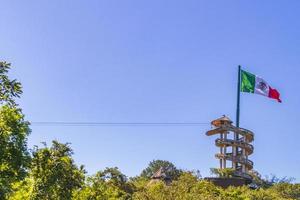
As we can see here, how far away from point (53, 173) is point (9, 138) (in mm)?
5470

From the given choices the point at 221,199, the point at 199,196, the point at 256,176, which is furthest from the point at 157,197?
the point at 256,176

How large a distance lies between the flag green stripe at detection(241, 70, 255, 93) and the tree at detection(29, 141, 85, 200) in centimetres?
5048

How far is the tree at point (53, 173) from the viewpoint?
18797 millimetres

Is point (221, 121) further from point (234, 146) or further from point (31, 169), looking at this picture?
point (31, 169)

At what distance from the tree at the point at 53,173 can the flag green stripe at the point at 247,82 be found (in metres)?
50.5

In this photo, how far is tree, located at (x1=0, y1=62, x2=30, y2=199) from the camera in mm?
13781

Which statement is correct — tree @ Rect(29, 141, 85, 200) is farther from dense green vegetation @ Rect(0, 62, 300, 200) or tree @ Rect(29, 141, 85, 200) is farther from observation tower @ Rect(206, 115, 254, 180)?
observation tower @ Rect(206, 115, 254, 180)

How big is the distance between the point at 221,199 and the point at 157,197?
7.58 metres

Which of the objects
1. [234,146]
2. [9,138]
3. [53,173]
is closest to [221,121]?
[234,146]

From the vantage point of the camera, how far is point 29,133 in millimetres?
14500

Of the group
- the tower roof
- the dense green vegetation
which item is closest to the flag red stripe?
the tower roof

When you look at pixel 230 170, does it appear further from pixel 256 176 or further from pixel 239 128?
pixel 256 176

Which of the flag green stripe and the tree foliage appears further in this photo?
the flag green stripe

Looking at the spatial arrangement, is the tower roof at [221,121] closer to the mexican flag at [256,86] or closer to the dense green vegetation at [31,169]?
the mexican flag at [256,86]
